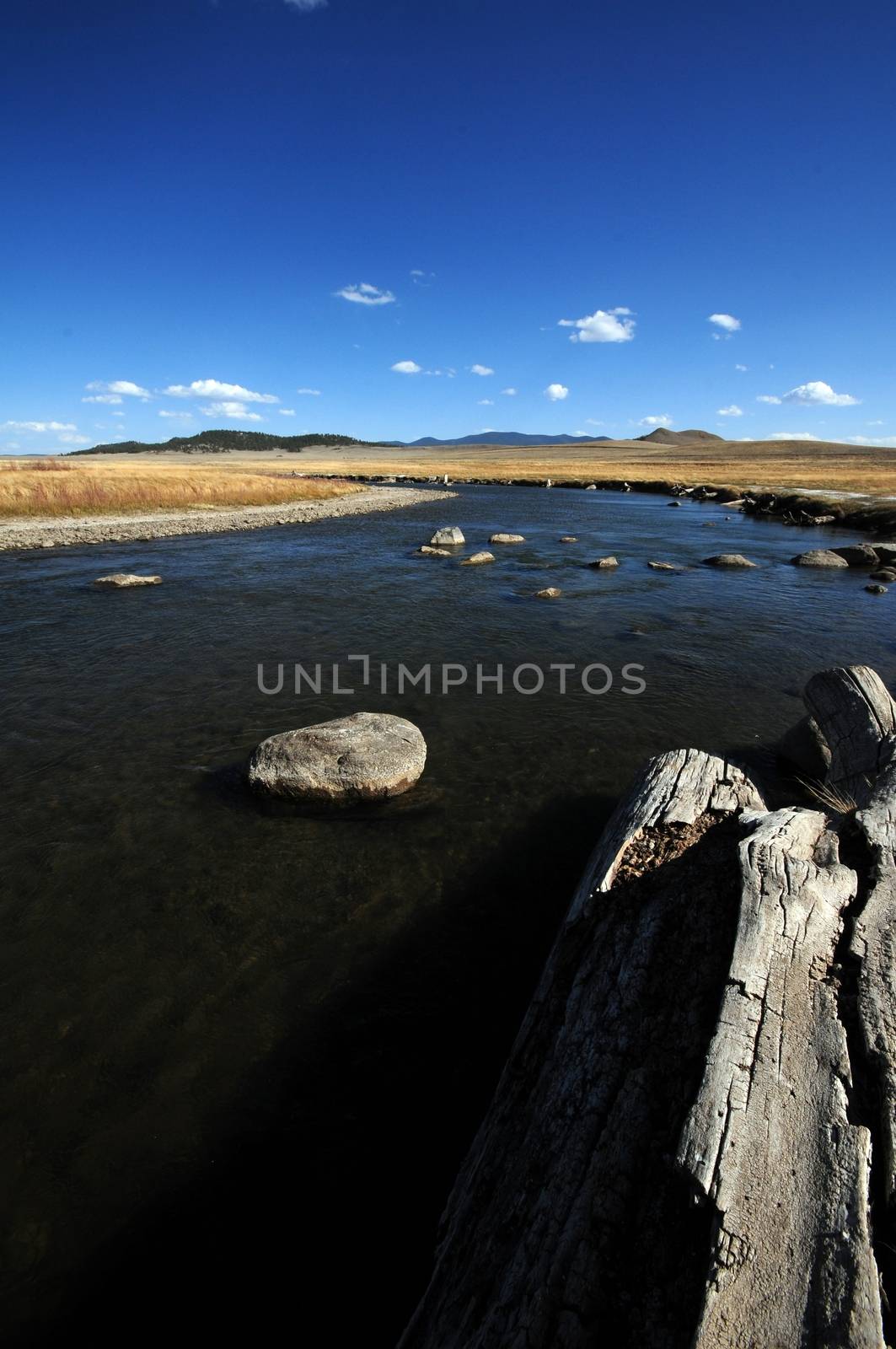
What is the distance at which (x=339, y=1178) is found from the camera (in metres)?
3.91

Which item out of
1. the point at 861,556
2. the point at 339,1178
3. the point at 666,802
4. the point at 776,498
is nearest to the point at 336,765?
the point at 666,802

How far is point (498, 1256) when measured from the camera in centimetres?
266

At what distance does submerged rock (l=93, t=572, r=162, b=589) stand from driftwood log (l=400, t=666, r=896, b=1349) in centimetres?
2095

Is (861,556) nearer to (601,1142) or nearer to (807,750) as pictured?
(807,750)

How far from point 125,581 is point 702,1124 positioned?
894 inches

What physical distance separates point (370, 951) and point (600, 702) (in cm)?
722

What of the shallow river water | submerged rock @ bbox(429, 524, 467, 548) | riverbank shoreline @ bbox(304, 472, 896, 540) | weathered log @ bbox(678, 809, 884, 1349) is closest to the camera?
weathered log @ bbox(678, 809, 884, 1349)

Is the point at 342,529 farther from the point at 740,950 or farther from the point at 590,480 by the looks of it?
the point at 590,480

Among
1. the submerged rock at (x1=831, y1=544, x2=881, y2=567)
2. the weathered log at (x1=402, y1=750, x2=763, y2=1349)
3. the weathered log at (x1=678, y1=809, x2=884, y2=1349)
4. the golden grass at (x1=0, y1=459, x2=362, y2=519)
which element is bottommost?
the weathered log at (x1=402, y1=750, x2=763, y2=1349)

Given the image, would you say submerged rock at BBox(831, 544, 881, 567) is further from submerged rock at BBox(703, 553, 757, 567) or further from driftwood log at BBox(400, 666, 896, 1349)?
driftwood log at BBox(400, 666, 896, 1349)

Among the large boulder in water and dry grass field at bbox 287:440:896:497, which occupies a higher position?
dry grass field at bbox 287:440:896:497

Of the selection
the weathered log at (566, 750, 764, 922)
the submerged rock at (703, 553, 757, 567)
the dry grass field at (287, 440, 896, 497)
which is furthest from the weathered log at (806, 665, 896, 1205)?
the dry grass field at (287, 440, 896, 497)

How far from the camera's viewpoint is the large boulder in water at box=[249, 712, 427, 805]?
7.62 m

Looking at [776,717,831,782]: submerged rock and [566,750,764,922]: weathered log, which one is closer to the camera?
[566,750,764,922]: weathered log
